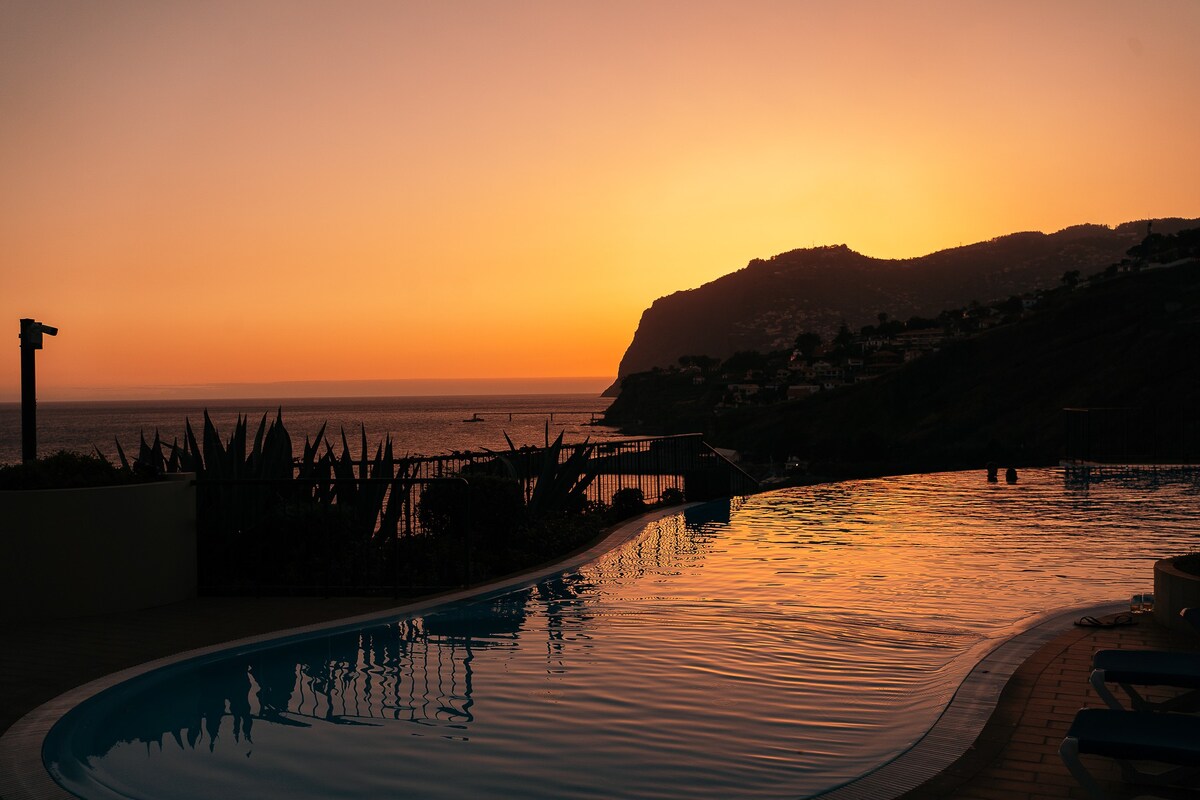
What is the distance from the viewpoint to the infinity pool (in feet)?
18.4

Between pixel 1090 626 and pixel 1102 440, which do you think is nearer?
pixel 1090 626

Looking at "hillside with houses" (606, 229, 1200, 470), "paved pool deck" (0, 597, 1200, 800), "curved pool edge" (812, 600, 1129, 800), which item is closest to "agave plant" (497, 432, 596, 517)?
"paved pool deck" (0, 597, 1200, 800)

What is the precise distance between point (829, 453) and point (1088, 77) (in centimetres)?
4605

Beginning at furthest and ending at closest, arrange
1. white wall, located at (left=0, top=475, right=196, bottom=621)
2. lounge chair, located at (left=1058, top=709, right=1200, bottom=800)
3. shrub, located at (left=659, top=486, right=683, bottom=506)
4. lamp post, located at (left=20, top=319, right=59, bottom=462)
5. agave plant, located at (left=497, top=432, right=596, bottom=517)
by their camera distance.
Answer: shrub, located at (left=659, top=486, right=683, bottom=506), agave plant, located at (left=497, top=432, right=596, bottom=517), lamp post, located at (left=20, top=319, right=59, bottom=462), white wall, located at (left=0, top=475, right=196, bottom=621), lounge chair, located at (left=1058, top=709, right=1200, bottom=800)

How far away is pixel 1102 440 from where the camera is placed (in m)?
54.8

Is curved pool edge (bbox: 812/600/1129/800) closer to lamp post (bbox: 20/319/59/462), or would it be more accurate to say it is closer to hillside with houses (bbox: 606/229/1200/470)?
lamp post (bbox: 20/319/59/462)

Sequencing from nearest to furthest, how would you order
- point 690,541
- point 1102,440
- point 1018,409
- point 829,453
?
point 690,541 < point 1102,440 < point 829,453 < point 1018,409

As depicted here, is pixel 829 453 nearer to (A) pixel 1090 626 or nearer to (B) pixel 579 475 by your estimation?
(B) pixel 579 475

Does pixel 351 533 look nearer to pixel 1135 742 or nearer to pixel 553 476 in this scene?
pixel 553 476

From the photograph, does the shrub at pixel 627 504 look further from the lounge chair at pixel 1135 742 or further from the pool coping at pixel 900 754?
the lounge chair at pixel 1135 742

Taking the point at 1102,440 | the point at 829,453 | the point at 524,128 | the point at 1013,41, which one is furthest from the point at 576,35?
the point at 829,453

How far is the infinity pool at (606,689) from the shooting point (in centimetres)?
561

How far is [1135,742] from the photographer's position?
4.16m

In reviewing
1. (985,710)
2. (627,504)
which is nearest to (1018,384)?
(627,504)
